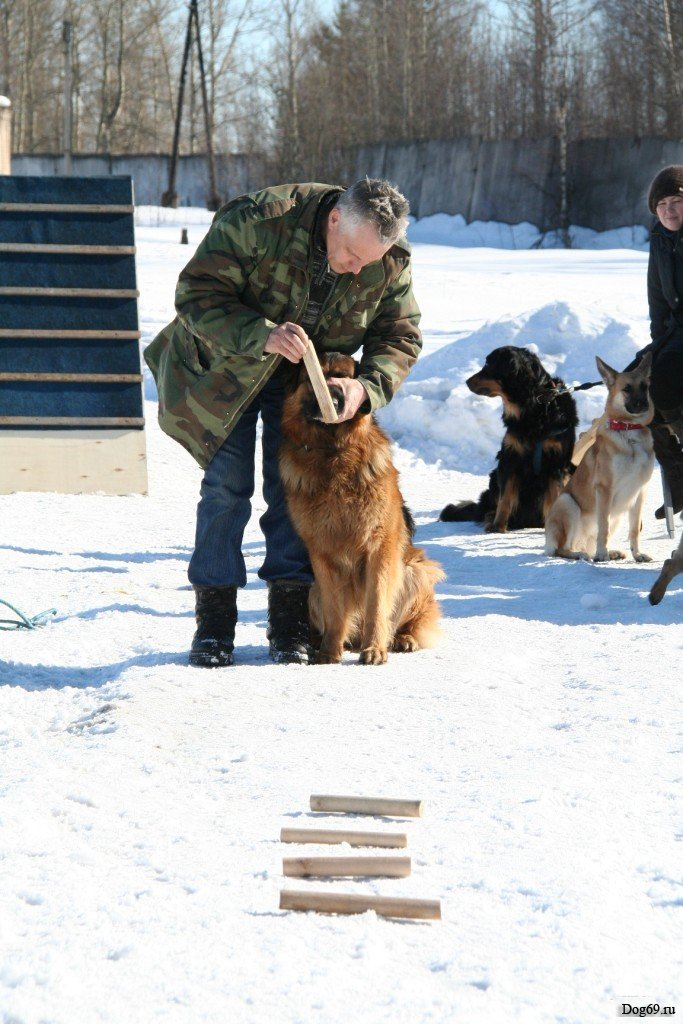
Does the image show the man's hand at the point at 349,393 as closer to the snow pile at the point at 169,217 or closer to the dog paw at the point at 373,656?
the dog paw at the point at 373,656

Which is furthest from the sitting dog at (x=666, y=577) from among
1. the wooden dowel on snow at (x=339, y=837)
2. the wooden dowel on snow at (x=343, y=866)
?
the wooden dowel on snow at (x=343, y=866)

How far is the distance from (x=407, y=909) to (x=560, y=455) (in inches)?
211

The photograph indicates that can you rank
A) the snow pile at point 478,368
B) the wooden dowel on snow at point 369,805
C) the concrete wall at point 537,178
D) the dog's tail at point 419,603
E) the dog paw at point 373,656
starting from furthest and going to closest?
the concrete wall at point 537,178 < the snow pile at point 478,368 < the dog's tail at point 419,603 < the dog paw at point 373,656 < the wooden dowel on snow at point 369,805

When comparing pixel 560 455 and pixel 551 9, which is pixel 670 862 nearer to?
pixel 560 455

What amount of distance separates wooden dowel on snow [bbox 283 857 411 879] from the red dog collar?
166 inches

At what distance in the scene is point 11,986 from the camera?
1681 mm

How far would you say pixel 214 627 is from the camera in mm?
3617

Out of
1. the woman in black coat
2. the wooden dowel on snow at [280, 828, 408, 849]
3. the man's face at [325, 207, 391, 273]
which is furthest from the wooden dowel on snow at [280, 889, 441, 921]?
the woman in black coat

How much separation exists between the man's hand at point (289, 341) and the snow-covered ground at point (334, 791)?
960 millimetres

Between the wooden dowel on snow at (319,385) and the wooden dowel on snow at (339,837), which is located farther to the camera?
the wooden dowel on snow at (319,385)

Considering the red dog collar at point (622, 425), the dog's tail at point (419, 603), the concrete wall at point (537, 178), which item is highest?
the concrete wall at point (537, 178)

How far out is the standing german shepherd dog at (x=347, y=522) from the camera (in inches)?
137

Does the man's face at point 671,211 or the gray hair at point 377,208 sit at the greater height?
the man's face at point 671,211

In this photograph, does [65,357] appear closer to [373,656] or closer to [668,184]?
[668,184]
